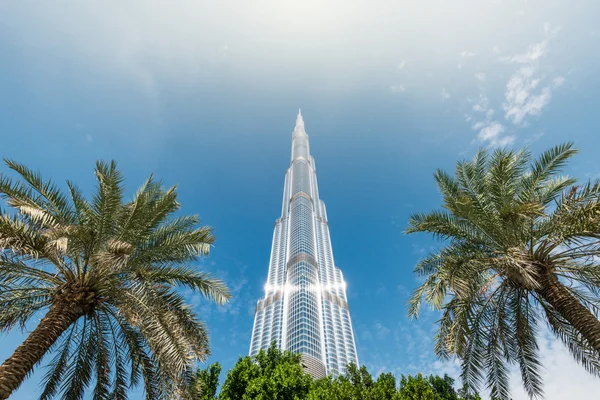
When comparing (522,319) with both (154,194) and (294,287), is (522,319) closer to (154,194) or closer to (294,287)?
(154,194)

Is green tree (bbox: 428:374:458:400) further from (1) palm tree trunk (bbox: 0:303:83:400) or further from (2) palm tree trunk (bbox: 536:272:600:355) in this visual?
(1) palm tree trunk (bbox: 0:303:83:400)

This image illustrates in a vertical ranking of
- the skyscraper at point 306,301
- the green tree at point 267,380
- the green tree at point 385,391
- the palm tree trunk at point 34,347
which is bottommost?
the palm tree trunk at point 34,347

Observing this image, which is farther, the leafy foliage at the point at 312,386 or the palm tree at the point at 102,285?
the leafy foliage at the point at 312,386

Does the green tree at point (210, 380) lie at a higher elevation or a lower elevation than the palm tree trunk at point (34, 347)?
higher

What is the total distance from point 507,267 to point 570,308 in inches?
70.4

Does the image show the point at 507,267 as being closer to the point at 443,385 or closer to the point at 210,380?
the point at 443,385

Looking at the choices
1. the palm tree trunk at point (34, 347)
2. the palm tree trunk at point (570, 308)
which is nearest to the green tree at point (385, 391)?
the palm tree trunk at point (570, 308)

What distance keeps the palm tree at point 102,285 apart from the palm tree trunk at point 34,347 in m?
0.02

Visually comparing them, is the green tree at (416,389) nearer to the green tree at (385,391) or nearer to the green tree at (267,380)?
the green tree at (385,391)

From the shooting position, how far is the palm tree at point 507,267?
9883mm

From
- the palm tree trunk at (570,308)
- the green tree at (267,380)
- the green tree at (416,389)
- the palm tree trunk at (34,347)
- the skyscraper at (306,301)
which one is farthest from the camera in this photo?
the skyscraper at (306,301)

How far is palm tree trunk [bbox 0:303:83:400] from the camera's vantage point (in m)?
7.69

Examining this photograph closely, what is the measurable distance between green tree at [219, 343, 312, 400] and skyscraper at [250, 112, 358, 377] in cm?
6999

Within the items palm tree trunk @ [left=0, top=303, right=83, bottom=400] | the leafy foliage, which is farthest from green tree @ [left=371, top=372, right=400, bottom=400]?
palm tree trunk @ [left=0, top=303, right=83, bottom=400]
